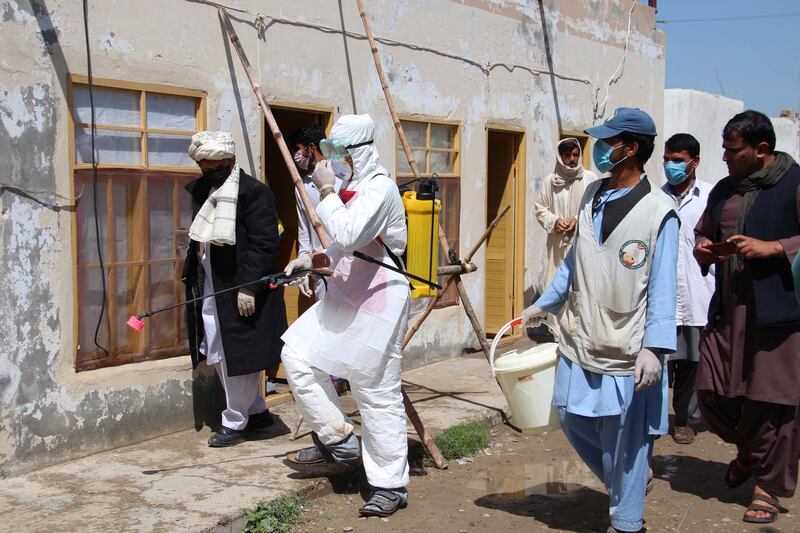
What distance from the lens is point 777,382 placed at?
16.1 ft

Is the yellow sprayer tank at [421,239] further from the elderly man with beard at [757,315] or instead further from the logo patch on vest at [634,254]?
the elderly man with beard at [757,315]

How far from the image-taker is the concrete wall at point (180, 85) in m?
5.14

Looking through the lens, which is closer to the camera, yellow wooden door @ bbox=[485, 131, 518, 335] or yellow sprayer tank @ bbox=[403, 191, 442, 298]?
yellow sprayer tank @ bbox=[403, 191, 442, 298]

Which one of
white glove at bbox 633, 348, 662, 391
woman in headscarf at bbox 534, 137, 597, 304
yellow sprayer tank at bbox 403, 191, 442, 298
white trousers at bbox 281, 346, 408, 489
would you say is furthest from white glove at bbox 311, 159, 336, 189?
woman in headscarf at bbox 534, 137, 597, 304

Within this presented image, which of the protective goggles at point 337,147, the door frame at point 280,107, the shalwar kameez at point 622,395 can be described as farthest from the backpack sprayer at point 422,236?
the door frame at point 280,107

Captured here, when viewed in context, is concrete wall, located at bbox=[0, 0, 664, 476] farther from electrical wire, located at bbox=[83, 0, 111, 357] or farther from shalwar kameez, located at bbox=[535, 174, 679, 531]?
shalwar kameez, located at bbox=[535, 174, 679, 531]

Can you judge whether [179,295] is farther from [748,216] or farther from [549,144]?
[549,144]

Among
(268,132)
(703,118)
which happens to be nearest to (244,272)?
(268,132)

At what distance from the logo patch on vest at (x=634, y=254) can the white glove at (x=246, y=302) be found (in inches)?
93.6

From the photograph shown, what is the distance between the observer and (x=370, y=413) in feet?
15.9

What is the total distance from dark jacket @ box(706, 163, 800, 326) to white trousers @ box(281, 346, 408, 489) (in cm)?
191

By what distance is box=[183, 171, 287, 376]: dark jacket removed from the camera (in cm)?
574

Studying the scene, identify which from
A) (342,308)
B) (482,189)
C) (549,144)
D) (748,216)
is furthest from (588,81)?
(342,308)

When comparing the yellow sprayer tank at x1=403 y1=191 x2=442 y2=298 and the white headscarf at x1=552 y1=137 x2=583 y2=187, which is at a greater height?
the white headscarf at x1=552 y1=137 x2=583 y2=187
